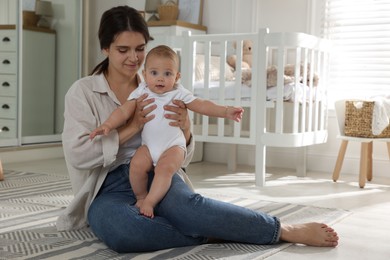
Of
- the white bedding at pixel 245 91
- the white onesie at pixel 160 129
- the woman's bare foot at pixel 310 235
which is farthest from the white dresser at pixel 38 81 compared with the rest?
the woman's bare foot at pixel 310 235

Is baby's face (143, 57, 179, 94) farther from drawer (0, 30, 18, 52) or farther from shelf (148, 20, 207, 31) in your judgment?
drawer (0, 30, 18, 52)

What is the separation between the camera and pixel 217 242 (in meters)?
1.80

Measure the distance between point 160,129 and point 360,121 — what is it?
180cm

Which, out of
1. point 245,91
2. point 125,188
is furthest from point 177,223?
point 245,91

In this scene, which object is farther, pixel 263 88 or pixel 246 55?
pixel 246 55

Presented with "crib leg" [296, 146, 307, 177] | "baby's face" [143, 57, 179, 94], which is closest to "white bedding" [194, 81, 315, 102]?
"crib leg" [296, 146, 307, 177]

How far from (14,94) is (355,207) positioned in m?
2.64

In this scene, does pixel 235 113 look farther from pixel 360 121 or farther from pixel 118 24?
pixel 360 121

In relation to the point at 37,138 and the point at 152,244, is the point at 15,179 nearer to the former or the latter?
the point at 37,138

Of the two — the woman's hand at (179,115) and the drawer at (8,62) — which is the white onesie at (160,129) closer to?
the woman's hand at (179,115)

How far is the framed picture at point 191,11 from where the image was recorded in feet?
14.2

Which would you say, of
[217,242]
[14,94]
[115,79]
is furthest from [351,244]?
[14,94]

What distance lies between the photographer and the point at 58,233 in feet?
6.24

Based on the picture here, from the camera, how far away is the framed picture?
4.32m
